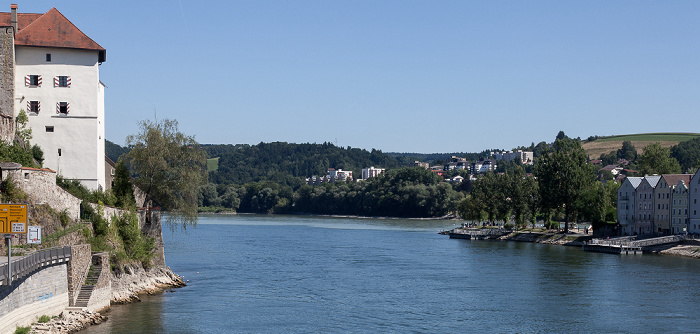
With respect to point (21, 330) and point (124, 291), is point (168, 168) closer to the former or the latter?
point (124, 291)

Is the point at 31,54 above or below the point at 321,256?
above

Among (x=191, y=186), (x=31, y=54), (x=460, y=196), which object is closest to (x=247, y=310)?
(x=191, y=186)

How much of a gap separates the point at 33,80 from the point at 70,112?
2.55 metres

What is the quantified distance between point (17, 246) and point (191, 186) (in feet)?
49.5

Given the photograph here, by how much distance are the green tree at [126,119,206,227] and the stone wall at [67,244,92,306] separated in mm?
11240

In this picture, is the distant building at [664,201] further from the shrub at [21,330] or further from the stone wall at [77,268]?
the shrub at [21,330]

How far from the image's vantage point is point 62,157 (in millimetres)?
39969

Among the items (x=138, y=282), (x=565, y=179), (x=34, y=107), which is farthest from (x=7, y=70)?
(x=565, y=179)

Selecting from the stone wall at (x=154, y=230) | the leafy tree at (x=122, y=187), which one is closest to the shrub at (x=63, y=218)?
the leafy tree at (x=122, y=187)

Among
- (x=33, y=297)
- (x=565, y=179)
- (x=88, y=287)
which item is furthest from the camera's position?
(x=565, y=179)

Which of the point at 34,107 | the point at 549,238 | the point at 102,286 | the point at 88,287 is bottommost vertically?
the point at 549,238

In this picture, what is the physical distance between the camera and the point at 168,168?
42.1 meters

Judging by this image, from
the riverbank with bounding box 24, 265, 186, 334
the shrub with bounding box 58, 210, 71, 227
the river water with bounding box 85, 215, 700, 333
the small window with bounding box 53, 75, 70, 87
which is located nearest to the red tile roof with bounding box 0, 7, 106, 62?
the small window with bounding box 53, 75, 70, 87

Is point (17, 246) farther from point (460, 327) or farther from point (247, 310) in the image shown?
point (460, 327)
